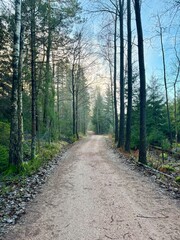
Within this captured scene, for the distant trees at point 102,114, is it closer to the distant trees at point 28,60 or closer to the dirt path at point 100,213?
the distant trees at point 28,60

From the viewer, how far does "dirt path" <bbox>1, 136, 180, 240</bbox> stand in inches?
141

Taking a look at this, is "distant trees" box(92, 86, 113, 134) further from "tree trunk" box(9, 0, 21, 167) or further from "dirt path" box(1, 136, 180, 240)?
"dirt path" box(1, 136, 180, 240)

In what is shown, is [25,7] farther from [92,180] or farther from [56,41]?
[92,180]

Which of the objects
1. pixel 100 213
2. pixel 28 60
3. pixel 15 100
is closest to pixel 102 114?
pixel 28 60

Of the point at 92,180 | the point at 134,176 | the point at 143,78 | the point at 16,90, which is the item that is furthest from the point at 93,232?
the point at 143,78

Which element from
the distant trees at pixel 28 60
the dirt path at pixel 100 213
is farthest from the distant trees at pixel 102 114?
the dirt path at pixel 100 213

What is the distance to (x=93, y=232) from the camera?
11.9 feet

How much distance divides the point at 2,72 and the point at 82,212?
34.2 ft

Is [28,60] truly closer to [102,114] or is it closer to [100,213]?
[100,213]

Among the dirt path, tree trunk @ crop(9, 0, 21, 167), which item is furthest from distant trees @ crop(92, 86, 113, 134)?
the dirt path

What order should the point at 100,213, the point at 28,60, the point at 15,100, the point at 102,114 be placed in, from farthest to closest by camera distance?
the point at 102,114 → the point at 28,60 → the point at 15,100 → the point at 100,213

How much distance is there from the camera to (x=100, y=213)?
14.4 ft

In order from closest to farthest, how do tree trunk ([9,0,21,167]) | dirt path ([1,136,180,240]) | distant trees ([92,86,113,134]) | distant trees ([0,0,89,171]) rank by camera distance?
dirt path ([1,136,180,240]) → tree trunk ([9,0,21,167]) → distant trees ([0,0,89,171]) → distant trees ([92,86,113,134])

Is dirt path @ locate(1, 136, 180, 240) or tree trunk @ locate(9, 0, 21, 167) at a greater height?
tree trunk @ locate(9, 0, 21, 167)
